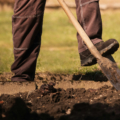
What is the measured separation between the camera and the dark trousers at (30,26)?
271 centimetres

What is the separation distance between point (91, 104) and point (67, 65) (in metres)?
1.91

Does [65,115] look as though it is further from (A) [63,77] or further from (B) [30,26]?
(A) [63,77]

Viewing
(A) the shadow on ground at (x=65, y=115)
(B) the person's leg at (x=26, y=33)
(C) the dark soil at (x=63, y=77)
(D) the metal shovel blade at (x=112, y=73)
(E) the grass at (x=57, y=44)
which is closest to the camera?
(A) the shadow on ground at (x=65, y=115)

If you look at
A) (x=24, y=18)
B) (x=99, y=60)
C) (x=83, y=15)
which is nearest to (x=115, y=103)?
→ (x=99, y=60)

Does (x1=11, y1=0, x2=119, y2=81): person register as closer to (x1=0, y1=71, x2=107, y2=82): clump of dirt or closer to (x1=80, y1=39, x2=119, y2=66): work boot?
(x1=80, y1=39, x2=119, y2=66): work boot

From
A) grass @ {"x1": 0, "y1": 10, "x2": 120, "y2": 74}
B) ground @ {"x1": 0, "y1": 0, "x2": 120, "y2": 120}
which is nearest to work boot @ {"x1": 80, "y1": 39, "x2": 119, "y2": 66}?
ground @ {"x1": 0, "y1": 0, "x2": 120, "y2": 120}

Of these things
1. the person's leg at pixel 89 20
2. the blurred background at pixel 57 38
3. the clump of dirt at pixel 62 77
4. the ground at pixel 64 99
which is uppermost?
the person's leg at pixel 89 20

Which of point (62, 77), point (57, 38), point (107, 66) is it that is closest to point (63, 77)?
point (62, 77)

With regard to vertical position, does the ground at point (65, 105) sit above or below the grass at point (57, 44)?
above

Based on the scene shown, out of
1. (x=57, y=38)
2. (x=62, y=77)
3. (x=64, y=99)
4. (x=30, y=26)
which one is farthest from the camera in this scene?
(x=57, y=38)

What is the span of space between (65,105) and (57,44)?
13.8 ft

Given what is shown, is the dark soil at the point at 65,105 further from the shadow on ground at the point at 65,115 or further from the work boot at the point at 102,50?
the work boot at the point at 102,50

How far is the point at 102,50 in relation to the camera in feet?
8.25

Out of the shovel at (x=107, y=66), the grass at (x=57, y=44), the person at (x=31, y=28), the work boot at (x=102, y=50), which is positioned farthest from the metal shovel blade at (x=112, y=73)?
the grass at (x=57, y=44)
